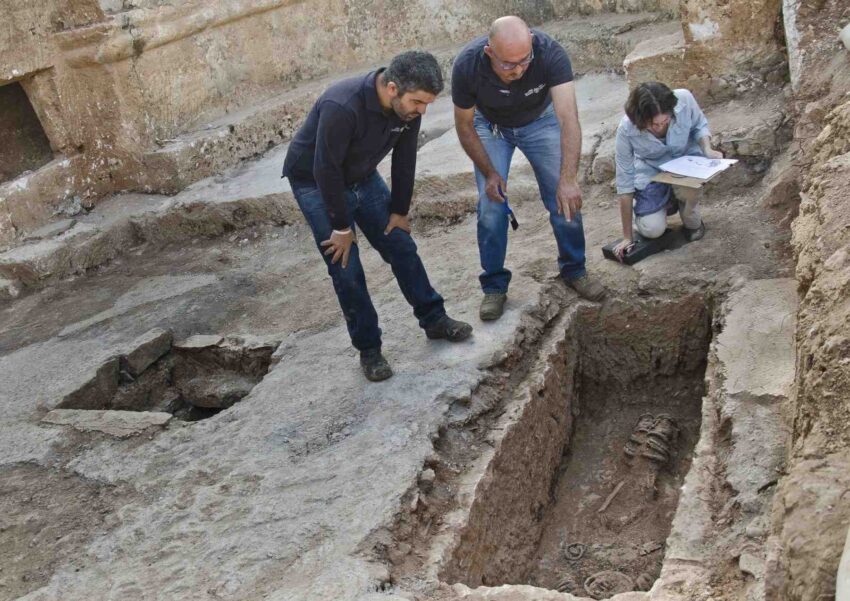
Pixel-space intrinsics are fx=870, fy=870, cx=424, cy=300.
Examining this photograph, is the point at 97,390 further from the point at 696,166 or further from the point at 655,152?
the point at 696,166

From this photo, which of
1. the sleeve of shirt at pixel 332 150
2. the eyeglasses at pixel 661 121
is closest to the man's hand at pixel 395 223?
the sleeve of shirt at pixel 332 150

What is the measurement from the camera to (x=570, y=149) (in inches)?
151

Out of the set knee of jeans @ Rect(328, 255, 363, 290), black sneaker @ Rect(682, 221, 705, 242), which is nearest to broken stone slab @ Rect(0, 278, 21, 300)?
knee of jeans @ Rect(328, 255, 363, 290)

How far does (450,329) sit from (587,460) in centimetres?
96


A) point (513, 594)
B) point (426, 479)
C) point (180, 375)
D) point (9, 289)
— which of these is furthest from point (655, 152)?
point (9, 289)

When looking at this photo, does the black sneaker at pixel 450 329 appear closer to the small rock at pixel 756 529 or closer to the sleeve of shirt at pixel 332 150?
the sleeve of shirt at pixel 332 150

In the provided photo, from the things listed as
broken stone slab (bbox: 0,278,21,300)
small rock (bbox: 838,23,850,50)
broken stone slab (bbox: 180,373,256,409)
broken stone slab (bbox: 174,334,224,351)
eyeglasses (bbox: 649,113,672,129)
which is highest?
small rock (bbox: 838,23,850,50)

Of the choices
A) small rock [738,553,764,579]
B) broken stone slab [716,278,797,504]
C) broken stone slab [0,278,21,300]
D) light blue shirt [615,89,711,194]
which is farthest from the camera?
broken stone slab [0,278,21,300]

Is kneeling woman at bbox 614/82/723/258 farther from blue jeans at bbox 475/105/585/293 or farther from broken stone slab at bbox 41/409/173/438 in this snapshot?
broken stone slab at bbox 41/409/173/438

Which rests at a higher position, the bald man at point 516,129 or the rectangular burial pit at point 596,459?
the bald man at point 516,129

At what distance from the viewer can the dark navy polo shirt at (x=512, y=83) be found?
3758mm

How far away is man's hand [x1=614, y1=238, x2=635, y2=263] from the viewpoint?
4477 millimetres

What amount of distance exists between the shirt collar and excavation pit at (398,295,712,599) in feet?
4.35

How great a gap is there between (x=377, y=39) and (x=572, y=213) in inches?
212
